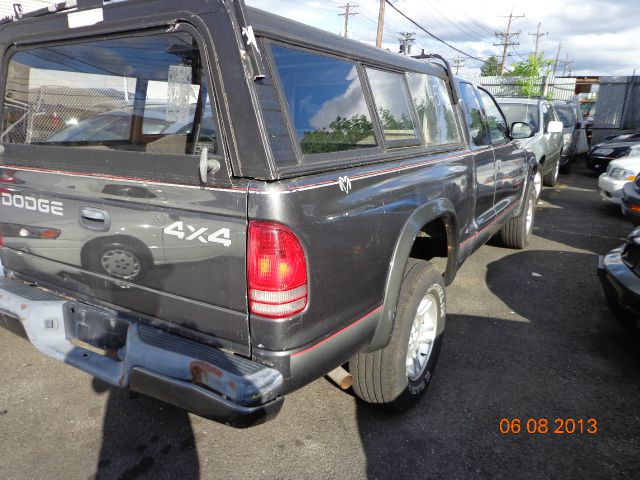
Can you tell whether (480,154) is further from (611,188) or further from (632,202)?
(611,188)

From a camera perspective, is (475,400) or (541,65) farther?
(541,65)

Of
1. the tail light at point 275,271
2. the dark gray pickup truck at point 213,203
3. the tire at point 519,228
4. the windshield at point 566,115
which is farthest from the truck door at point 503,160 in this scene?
the windshield at point 566,115

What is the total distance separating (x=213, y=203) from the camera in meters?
1.85

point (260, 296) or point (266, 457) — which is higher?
point (260, 296)

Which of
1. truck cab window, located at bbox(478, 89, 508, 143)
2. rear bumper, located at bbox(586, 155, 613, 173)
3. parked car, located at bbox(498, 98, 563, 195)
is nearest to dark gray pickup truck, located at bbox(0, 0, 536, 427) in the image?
truck cab window, located at bbox(478, 89, 508, 143)

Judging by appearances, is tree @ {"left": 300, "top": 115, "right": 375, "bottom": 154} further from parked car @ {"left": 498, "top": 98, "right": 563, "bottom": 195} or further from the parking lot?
parked car @ {"left": 498, "top": 98, "right": 563, "bottom": 195}

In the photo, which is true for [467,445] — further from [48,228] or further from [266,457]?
[48,228]

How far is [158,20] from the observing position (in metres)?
1.95

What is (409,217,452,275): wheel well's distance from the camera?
3.20 metres

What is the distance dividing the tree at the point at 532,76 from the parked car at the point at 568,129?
841 cm

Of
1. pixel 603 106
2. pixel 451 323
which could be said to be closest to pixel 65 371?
pixel 451 323

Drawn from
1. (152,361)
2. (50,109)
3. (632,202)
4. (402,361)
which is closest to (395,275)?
(402,361)

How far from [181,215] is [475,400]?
84.9 inches
